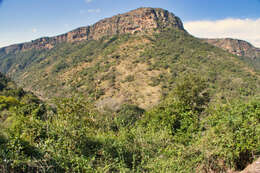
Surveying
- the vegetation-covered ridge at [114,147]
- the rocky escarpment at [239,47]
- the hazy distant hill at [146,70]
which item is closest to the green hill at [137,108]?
the vegetation-covered ridge at [114,147]

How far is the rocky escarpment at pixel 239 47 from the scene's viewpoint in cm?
12632

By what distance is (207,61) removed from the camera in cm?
4919

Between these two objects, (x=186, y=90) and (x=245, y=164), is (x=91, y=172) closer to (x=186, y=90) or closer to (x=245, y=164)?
(x=245, y=164)

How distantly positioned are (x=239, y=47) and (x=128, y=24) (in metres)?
92.3

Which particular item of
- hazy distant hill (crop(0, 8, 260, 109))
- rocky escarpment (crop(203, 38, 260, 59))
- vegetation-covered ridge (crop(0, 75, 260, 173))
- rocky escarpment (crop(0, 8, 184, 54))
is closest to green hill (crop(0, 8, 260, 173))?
vegetation-covered ridge (crop(0, 75, 260, 173))

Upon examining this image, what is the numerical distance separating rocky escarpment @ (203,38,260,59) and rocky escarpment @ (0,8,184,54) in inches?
2259

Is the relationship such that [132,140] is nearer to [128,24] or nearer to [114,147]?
[114,147]

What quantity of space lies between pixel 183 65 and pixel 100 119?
144 ft

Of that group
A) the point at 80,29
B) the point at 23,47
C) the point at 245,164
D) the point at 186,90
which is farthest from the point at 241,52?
the point at 23,47

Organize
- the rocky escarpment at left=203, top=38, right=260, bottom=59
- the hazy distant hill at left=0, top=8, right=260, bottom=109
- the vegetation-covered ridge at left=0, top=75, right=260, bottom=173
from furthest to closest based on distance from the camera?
the rocky escarpment at left=203, top=38, right=260, bottom=59
the hazy distant hill at left=0, top=8, right=260, bottom=109
the vegetation-covered ridge at left=0, top=75, right=260, bottom=173

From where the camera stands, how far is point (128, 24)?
90312 mm

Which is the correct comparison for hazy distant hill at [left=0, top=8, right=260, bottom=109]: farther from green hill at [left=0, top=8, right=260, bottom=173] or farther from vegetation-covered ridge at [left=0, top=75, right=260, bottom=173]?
vegetation-covered ridge at [left=0, top=75, right=260, bottom=173]

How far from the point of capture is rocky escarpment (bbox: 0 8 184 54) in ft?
277

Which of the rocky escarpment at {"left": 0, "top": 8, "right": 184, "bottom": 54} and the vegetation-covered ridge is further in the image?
the rocky escarpment at {"left": 0, "top": 8, "right": 184, "bottom": 54}
